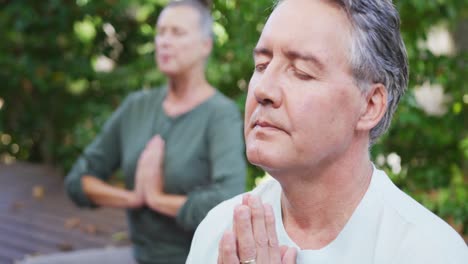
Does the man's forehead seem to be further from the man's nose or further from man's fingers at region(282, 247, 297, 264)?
man's fingers at region(282, 247, 297, 264)

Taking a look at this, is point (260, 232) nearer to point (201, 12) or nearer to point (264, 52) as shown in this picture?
point (264, 52)

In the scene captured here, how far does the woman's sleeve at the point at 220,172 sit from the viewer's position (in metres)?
3.09

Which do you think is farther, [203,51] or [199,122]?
[203,51]

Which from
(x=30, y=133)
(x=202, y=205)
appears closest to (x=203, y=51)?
(x=202, y=205)

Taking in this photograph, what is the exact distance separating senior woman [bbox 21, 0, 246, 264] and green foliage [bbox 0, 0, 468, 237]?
4.08 feet

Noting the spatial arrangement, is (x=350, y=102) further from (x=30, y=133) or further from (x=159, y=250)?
(x=30, y=133)

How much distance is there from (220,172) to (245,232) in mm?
1396

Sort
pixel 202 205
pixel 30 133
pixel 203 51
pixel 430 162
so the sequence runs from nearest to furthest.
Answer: pixel 202 205
pixel 203 51
pixel 430 162
pixel 30 133

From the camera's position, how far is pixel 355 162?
1826 millimetres

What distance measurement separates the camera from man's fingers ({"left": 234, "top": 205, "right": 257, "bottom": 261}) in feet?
5.67

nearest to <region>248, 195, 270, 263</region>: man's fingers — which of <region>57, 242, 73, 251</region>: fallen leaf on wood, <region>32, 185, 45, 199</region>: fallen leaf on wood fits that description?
<region>57, 242, 73, 251</region>: fallen leaf on wood

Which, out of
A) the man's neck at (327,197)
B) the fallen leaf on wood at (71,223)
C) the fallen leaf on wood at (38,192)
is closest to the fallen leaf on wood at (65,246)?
the fallen leaf on wood at (71,223)

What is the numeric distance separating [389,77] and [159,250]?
163 cm

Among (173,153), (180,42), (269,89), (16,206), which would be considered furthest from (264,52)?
(16,206)
